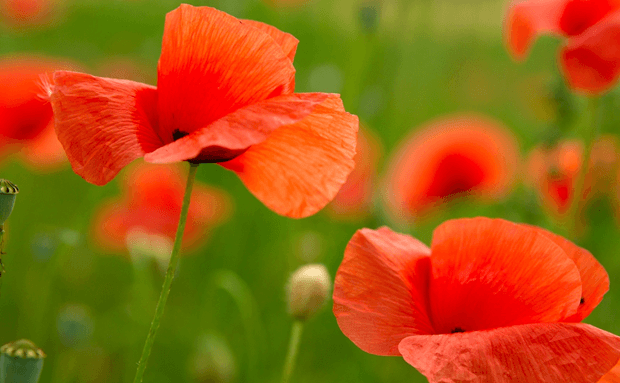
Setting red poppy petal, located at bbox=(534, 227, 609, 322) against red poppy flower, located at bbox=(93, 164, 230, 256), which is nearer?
red poppy petal, located at bbox=(534, 227, 609, 322)

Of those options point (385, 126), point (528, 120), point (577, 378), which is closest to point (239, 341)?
point (385, 126)

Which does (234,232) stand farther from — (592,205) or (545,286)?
(545,286)

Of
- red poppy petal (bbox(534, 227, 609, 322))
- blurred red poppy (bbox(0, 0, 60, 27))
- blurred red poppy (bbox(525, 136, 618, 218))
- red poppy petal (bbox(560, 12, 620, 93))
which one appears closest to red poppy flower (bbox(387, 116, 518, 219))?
blurred red poppy (bbox(525, 136, 618, 218))

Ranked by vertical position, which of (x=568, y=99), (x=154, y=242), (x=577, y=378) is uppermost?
(x=568, y=99)

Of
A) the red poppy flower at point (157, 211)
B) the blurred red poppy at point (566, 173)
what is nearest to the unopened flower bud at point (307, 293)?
the blurred red poppy at point (566, 173)

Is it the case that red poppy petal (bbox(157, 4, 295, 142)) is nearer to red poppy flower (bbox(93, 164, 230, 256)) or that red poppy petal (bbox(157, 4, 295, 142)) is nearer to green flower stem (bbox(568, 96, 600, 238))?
green flower stem (bbox(568, 96, 600, 238))

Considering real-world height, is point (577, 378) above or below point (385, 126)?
above
